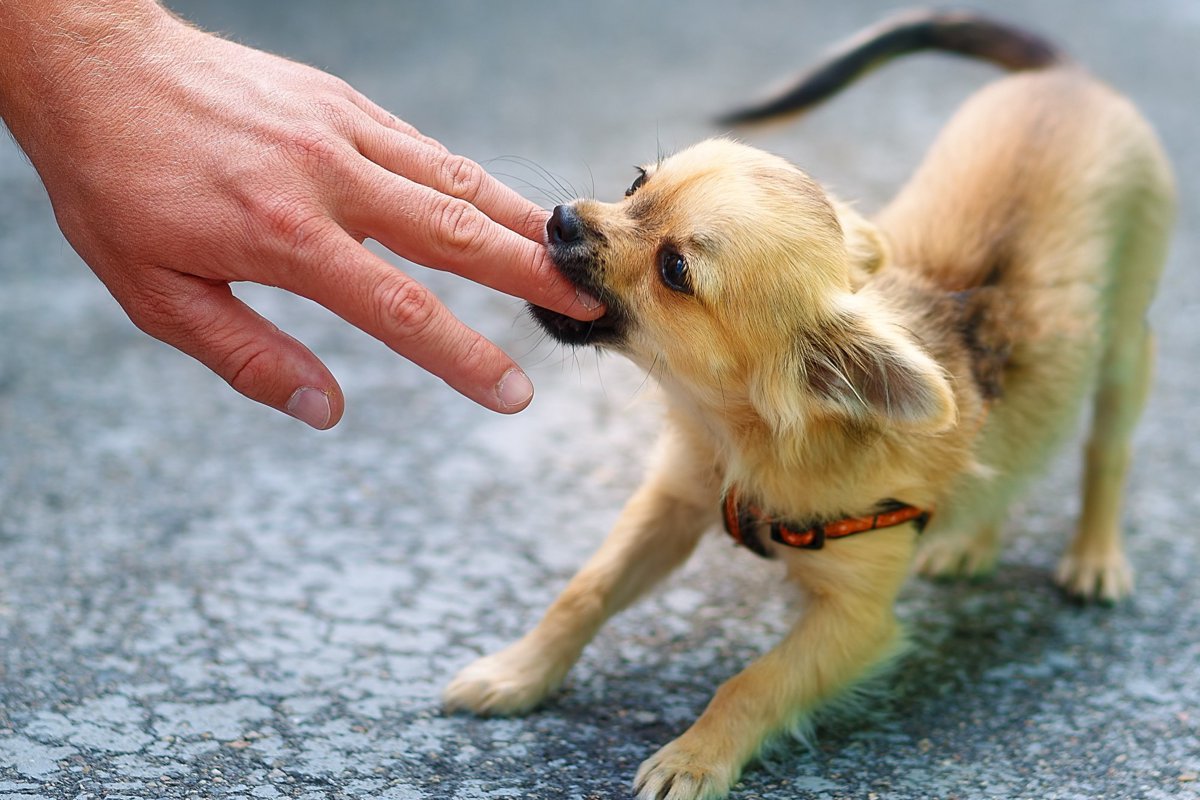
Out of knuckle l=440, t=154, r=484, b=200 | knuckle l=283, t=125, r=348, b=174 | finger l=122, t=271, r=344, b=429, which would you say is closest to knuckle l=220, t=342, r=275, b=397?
finger l=122, t=271, r=344, b=429

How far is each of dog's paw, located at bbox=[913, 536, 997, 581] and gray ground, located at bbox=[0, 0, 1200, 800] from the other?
6cm

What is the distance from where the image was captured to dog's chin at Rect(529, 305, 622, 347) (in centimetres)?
247

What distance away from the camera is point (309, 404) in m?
2.16

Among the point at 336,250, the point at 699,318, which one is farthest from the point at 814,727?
the point at 336,250

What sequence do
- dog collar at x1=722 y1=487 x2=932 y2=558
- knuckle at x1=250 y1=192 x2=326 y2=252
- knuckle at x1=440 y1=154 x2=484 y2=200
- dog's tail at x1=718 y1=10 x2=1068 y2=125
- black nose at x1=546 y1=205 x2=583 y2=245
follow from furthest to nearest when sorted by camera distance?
dog's tail at x1=718 y1=10 x2=1068 y2=125 → dog collar at x1=722 y1=487 x2=932 y2=558 → black nose at x1=546 y1=205 x2=583 y2=245 → knuckle at x1=440 y1=154 x2=484 y2=200 → knuckle at x1=250 y1=192 x2=326 y2=252

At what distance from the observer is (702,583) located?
3320 mm

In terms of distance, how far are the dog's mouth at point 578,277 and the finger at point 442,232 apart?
A: 0.12 m

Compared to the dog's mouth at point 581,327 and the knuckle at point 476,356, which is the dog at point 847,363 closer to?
the dog's mouth at point 581,327

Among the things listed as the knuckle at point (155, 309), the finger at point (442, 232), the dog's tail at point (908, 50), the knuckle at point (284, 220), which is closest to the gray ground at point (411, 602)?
the finger at point (442, 232)

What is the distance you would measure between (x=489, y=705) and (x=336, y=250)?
118 centimetres

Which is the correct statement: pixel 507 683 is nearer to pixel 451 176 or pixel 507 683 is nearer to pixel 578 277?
pixel 578 277

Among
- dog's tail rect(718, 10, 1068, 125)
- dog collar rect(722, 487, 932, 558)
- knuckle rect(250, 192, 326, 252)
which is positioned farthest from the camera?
dog's tail rect(718, 10, 1068, 125)

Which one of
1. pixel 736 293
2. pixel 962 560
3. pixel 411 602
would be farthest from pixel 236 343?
pixel 962 560

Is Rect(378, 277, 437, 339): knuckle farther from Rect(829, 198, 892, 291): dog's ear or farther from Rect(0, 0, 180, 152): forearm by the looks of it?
Rect(829, 198, 892, 291): dog's ear
